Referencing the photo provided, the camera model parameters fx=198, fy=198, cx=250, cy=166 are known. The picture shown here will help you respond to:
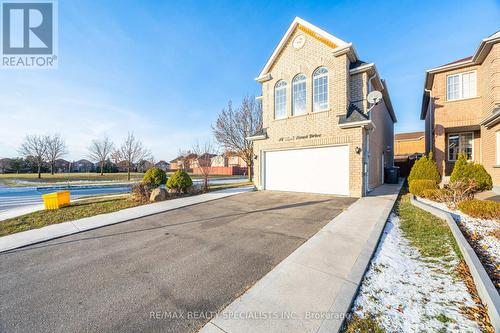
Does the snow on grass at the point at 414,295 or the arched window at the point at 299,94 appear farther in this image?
the arched window at the point at 299,94

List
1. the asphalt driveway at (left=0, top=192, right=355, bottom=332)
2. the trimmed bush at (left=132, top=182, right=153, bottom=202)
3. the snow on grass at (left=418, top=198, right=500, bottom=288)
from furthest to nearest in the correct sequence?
the trimmed bush at (left=132, top=182, right=153, bottom=202) < the snow on grass at (left=418, top=198, right=500, bottom=288) < the asphalt driveway at (left=0, top=192, right=355, bottom=332)

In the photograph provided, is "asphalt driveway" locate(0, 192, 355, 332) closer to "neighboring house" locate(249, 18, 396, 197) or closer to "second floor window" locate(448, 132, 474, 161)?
"neighboring house" locate(249, 18, 396, 197)

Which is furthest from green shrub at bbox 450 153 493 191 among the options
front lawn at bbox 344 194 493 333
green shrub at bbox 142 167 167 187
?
green shrub at bbox 142 167 167 187

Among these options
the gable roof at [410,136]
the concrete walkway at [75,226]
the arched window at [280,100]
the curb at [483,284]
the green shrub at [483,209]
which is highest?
the gable roof at [410,136]

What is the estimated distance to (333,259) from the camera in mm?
3623

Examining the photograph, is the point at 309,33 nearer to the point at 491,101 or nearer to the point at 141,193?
the point at 491,101

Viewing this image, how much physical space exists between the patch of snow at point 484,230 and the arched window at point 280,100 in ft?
28.3

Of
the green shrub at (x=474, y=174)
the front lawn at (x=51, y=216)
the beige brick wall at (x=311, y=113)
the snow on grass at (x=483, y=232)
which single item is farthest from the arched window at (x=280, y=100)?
the front lawn at (x=51, y=216)

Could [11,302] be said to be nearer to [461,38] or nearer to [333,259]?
[333,259]

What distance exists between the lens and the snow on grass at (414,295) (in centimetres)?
219

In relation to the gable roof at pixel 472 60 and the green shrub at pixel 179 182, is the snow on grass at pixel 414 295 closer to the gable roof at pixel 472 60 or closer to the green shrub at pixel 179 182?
the green shrub at pixel 179 182

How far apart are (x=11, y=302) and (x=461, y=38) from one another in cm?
1762

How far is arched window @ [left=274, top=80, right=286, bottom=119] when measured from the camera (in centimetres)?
1195

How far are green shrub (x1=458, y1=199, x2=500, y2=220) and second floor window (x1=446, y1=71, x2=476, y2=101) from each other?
1016 cm
